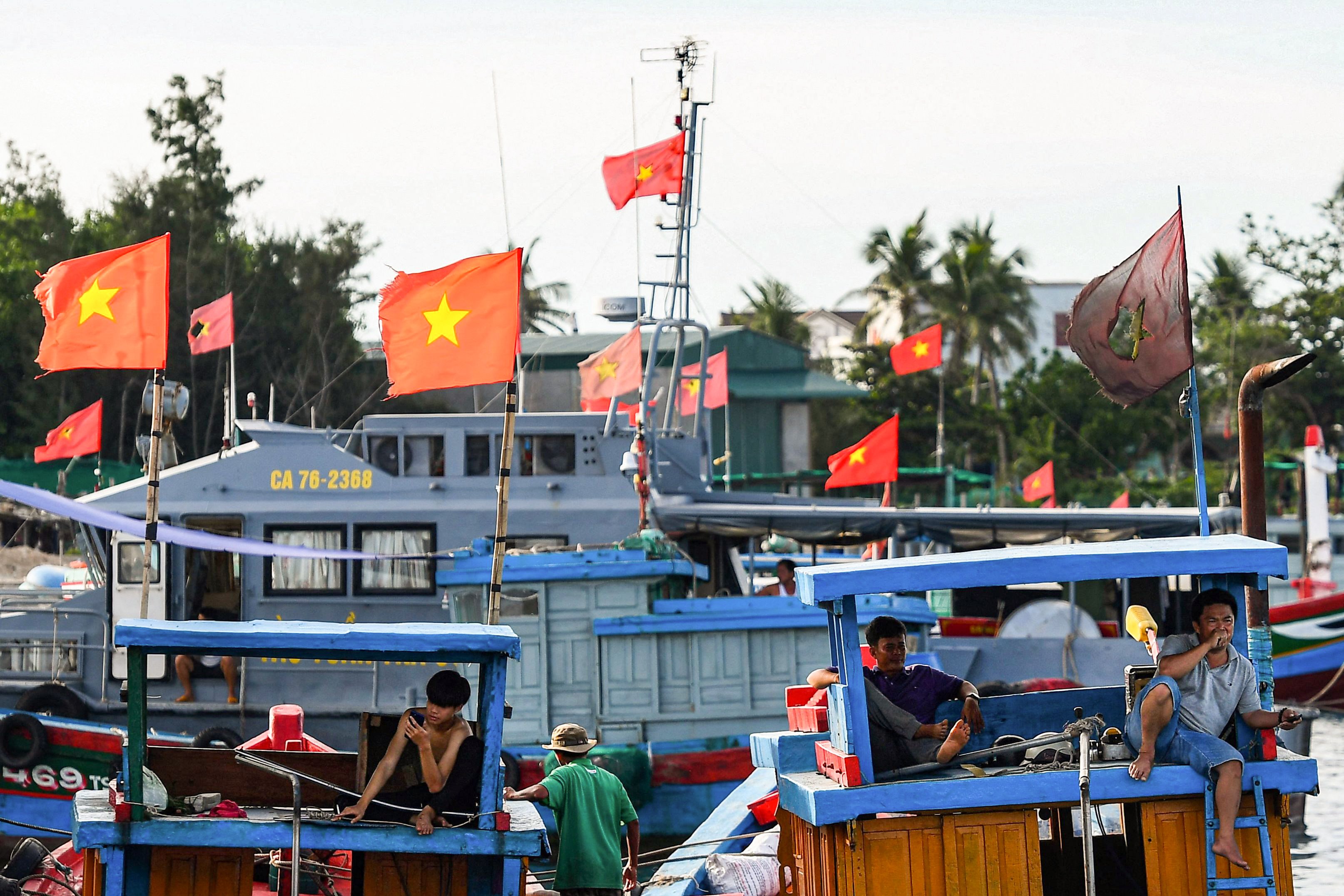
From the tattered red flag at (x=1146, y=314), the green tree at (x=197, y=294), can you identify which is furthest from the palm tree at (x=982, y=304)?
the tattered red flag at (x=1146, y=314)

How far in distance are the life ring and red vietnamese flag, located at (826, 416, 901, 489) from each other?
34.6ft

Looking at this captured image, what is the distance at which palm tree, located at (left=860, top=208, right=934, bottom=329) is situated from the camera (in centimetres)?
5822

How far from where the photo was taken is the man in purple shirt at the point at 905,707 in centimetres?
772

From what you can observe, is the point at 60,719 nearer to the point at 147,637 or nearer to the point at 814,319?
the point at 147,637

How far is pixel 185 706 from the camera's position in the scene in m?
16.8

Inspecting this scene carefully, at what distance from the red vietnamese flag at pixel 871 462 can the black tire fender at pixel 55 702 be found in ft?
32.7

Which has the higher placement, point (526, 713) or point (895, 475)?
point (895, 475)

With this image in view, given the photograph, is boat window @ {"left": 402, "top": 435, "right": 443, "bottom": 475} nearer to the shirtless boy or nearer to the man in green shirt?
the man in green shirt

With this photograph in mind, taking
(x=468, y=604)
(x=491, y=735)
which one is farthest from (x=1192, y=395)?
(x=468, y=604)

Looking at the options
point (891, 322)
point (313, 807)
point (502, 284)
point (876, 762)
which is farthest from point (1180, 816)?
point (891, 322)

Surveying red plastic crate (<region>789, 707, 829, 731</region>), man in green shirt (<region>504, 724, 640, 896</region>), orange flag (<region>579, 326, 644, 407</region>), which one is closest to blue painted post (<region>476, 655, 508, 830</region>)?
man in green shirt (<region>504, 724, 640, 896</region>)

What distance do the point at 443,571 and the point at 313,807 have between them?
7.42 m

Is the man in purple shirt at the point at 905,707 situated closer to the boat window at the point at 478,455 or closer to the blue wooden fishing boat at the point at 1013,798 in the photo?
the blue wooden fishing boat at the point at 1013,798

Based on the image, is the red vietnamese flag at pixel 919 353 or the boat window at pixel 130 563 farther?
the red vietnamese flag at pixel 919 353
